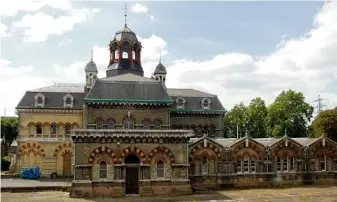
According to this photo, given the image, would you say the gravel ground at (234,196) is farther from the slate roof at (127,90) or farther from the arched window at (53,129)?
the arched window at (53,129)

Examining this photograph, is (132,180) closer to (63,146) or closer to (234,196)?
(234,196)

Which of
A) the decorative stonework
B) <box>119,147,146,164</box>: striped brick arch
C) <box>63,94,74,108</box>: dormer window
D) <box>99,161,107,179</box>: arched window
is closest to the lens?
<box>99,161,107,179</box>: arched window

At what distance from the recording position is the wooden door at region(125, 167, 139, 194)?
32.0 metres

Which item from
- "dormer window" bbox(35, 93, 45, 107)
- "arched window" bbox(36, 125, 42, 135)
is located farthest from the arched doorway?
"dormer window" bbox(35, 93, 45, 107)

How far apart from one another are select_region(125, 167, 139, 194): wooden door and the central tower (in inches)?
702

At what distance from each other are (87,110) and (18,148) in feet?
40.5

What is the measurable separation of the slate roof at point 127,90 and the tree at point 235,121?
38246 mm

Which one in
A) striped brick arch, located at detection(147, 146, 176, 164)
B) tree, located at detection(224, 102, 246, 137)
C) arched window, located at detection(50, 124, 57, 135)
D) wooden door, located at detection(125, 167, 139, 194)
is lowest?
wooden door, located at detection(125, 167, 139, 194)

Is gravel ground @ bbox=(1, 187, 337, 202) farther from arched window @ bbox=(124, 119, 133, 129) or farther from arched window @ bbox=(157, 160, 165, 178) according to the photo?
arched window @ bbox=(124, 119, 133, 129)

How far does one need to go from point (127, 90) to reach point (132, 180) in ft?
31.6

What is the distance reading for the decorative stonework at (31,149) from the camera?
145 ft

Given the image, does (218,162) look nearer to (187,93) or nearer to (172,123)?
(172,123)

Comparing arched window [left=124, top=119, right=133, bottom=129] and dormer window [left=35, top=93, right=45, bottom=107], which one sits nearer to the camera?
arched window [left=124, top=119, right=133, bottom=129]

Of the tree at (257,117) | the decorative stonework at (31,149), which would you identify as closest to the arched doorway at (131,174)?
the decorative stonework at (31,149)
